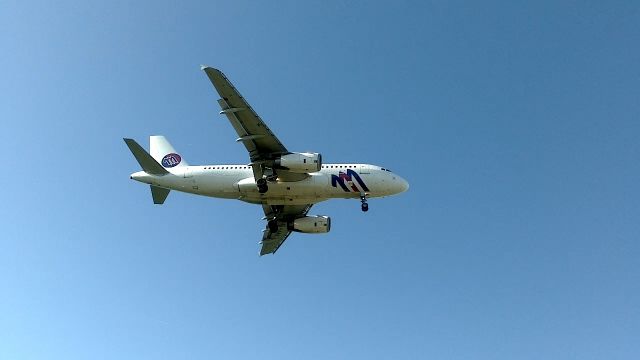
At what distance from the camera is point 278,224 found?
64562 mm

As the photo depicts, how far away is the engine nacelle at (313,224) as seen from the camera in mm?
63531

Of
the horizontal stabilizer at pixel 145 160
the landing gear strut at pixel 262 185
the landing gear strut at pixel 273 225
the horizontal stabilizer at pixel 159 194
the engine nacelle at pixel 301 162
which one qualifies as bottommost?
the horizontal stabilizer at pixel 159 194

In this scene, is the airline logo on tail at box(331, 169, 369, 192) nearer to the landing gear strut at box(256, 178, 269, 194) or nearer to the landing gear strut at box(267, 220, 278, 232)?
the landing gear strut at box(256, 178, 269, 194)

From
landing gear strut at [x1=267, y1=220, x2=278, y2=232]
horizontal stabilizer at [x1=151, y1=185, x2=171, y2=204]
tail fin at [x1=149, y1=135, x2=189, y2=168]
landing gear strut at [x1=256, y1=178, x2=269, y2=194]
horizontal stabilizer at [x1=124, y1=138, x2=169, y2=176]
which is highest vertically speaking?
tail fin at [x1=149, y1=135, x2=189, y2=168]

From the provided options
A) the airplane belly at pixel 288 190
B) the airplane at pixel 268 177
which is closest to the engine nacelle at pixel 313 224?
the airplane at pixel 268 177

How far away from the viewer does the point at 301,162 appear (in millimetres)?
53500

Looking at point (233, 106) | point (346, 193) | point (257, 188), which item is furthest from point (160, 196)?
A: point (346, 193)

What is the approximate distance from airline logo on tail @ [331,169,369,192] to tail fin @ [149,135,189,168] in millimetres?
14024

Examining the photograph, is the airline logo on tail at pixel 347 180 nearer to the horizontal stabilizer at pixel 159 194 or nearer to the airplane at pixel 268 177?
the airplane at pixel 268 177

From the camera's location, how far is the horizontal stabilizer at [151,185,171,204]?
189 ft

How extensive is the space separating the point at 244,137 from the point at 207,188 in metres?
6.25

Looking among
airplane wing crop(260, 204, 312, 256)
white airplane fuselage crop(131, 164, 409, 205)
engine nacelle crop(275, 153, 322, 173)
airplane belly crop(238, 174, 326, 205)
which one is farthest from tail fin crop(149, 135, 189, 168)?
engine nacelle crop(275, 153, 322, 173)

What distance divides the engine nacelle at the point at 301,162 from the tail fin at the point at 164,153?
11064 millimetres

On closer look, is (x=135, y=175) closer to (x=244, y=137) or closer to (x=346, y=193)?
(x=244, y=137)
